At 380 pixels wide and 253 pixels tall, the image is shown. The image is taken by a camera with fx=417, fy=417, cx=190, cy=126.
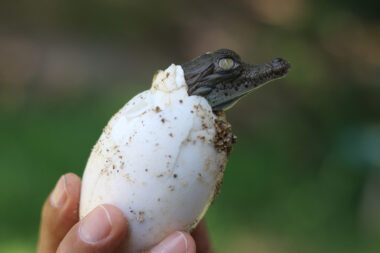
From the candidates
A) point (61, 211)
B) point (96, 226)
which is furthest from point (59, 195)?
point (96, 226)

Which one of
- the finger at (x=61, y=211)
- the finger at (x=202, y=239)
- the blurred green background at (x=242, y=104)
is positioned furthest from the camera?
the blurred green background at (x=242, y=104)

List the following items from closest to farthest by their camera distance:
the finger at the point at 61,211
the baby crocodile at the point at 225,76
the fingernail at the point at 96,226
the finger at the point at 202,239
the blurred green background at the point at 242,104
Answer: the fingernail at the point at 96,226
the baby crocodile at the point at 225,76
the finger at the point at 61,211
the finger at the point at 202,239
the blurred green background at the point at 242,104

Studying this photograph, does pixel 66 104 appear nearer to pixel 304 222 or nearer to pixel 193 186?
pixel 304 222

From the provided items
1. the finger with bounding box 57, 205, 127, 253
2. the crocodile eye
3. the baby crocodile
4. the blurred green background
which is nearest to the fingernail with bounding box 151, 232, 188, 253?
the finger with bounding box 57, 205, 127, 253

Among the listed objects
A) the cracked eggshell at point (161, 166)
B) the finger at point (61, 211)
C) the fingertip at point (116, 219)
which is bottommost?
the finger at point (61, 211)

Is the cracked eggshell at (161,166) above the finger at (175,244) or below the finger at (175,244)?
above

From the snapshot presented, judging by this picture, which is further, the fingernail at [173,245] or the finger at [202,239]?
the finger at [202,239]

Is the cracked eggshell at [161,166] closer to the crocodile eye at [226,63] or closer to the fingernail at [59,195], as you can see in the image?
the crocodile eye at [226,63]

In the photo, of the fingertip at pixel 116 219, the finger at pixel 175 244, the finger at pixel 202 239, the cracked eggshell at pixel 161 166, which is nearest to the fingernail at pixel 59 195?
the cracked eggshell at pixel 161 166

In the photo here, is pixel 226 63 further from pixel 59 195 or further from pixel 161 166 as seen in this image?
pixel 59 195
